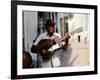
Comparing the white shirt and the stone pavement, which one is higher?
the white shirt

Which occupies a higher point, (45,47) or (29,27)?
(29,27)

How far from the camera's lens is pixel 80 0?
1.90 m

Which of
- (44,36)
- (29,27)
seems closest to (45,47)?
(44,36)

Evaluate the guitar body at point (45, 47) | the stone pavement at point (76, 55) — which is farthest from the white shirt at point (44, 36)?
the stone pavement at point (76, 55)

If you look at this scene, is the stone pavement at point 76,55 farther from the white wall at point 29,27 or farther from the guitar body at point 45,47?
the white wall at point 29,27

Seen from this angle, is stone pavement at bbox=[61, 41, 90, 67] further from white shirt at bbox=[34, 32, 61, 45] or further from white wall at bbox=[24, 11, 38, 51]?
white wall at bbox=[24, 11, 38, 51]

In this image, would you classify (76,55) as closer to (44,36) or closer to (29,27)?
(44,36)

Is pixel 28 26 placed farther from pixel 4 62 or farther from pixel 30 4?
pixel 4 62

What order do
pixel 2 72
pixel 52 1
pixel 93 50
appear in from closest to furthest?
pixel 2 72, pixel 52 1, pixel 93 50

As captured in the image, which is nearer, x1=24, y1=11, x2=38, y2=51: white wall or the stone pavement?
x1=24, y1=11, x2=38, y2=51: white wall

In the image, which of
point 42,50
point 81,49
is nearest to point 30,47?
point 42,50

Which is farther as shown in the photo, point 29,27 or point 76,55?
point 76,55

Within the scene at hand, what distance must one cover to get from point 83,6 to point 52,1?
300 millimetres

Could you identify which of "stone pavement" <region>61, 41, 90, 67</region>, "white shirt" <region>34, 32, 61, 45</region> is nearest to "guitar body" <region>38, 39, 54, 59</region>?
"white shirt" <region>34, 32, 61, 45</region>
